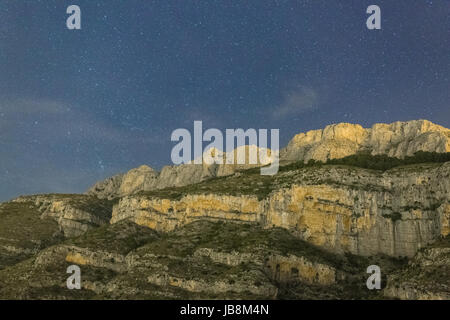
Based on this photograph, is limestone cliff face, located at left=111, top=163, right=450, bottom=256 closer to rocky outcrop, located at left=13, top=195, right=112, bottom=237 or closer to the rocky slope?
the rocky slope

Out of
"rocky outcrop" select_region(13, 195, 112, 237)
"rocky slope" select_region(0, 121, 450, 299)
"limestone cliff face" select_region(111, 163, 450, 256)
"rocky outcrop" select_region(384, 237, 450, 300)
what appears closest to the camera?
"rocky outcrop" select_region(384, 237, 450, 300)

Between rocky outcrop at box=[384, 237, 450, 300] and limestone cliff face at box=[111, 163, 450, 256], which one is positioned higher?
limestone cliff face at box=[111, 163, 450, 256]

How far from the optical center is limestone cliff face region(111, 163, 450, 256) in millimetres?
121250

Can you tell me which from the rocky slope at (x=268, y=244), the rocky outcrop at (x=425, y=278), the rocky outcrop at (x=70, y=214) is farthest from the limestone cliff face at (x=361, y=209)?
the rocky outcrop at (x=70, y=214)

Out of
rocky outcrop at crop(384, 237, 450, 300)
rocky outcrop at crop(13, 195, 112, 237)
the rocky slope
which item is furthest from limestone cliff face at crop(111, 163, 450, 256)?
rocky outcrop at crop(13, 195, 112, 237)

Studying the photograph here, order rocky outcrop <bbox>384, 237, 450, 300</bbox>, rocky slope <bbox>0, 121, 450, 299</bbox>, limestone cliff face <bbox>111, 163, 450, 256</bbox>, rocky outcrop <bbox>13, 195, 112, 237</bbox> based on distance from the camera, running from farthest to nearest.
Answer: rocky outcrop <bbox>13, 195, 112, 237</bbox> → limestone cliff face <bbox>111, 163, 450, 256</bbox> → rocky slope <bbox>0, 121, 450, 299</bbox> → rocky outcrop <bbox>384, 237, 450, 300</bbox>

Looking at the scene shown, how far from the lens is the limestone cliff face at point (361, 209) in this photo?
398 feet

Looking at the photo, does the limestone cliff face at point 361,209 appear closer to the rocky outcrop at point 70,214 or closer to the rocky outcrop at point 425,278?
the rocky outcrop at point 425,278

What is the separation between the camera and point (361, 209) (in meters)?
127

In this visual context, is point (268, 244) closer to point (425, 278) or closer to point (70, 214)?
point (425, 278)

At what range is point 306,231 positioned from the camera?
12800cm

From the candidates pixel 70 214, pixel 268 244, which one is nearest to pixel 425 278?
pixel 268 244

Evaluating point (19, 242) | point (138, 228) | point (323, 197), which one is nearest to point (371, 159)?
point (323, 197)
